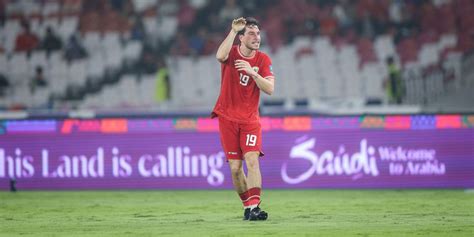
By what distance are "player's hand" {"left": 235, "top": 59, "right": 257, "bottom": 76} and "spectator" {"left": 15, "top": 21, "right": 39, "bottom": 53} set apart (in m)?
17.3

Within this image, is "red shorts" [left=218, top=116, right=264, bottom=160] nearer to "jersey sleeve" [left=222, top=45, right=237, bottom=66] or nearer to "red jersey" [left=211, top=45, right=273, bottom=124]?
"red jersey" [left=211, top=45, right=273, bottom=124]

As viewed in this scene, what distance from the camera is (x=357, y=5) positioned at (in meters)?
28.4

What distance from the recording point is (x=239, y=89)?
11383 mm

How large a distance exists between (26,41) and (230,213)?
649 inches

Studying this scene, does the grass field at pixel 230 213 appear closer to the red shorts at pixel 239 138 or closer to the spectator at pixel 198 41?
the red shorts at pixel 239 138

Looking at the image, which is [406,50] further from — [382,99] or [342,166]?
[342,166]

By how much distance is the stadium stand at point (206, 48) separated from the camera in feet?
87.2

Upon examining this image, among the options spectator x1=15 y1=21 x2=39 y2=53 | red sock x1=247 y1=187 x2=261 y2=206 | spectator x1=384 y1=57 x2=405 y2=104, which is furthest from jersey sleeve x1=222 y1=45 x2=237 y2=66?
spectator x1=15 y1=21 x2=39 y2=53

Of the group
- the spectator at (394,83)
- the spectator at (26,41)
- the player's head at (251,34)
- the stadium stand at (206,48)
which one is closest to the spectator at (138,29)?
the stadium stand at (206,48)

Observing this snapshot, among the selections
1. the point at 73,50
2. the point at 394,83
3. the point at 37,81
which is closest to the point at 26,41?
the point at 73,50

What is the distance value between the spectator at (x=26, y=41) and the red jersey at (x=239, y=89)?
17.0 meters

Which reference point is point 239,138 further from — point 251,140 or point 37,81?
point 37,81

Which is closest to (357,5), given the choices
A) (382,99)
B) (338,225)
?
(382,99)

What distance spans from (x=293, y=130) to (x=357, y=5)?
12.2m
